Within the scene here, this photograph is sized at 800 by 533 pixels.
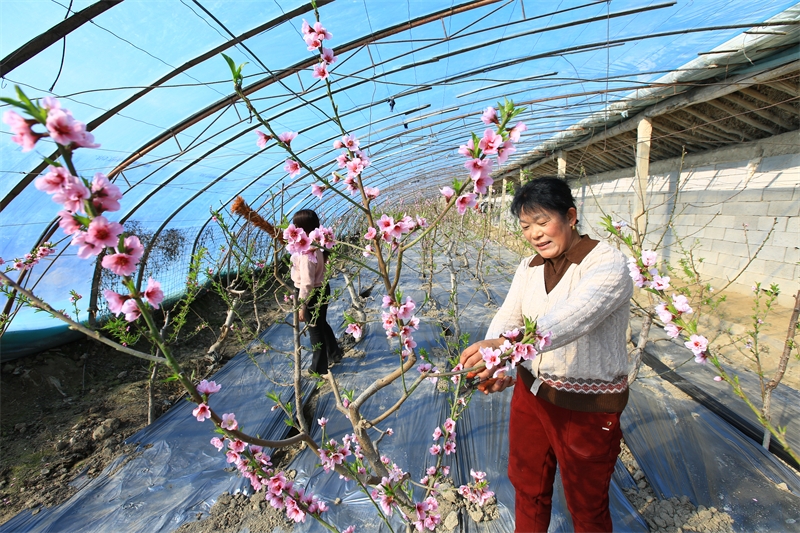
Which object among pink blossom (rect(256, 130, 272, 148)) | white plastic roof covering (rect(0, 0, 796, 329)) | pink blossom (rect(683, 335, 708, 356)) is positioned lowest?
pink blossom (rect(683, 335, 708, 356))

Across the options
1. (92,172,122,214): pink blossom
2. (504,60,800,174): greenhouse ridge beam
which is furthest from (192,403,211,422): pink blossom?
(504,60,800,174): greenhouse ridge beam

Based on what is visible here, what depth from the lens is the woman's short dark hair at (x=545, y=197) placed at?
137 centimetres

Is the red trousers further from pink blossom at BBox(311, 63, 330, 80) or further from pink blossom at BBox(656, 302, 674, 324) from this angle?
pink blossom at BBox(311, 63, 330, 80)

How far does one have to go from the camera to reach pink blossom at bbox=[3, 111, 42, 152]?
0.60m

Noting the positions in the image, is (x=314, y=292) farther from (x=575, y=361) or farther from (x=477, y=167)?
(x=477, y=167)

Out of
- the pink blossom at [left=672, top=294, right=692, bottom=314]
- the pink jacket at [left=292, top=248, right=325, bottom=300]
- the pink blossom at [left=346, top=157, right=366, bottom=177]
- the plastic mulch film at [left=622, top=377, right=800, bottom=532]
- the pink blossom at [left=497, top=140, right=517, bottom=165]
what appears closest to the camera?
the pink blossom at [left=497, top=140, right=517, bottom=165]

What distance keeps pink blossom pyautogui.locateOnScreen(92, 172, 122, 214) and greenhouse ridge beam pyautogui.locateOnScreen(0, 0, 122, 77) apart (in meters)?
2.66

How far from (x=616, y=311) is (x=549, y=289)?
0.25m

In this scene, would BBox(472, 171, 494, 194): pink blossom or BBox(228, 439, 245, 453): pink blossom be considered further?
BBox(228, 439, 245, 453): pink blossom

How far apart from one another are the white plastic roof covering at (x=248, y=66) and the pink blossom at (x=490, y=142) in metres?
0.93

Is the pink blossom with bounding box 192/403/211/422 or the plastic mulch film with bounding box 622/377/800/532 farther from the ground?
the pink blossom with bounding box 192/403/211/422

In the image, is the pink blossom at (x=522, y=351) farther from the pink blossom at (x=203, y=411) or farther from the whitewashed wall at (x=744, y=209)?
the whitewashed wall at (x=744, y=209)

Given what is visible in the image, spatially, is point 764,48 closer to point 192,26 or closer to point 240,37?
point 240,37

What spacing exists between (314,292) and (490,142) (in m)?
2.78
